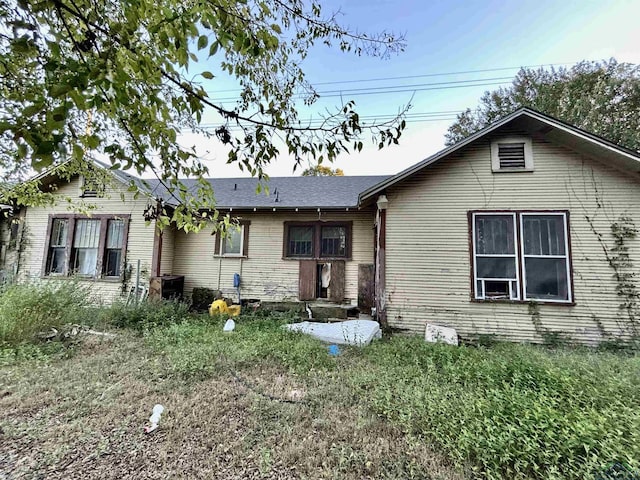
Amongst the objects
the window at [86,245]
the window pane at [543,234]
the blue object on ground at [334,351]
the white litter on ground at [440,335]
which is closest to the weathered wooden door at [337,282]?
the white litter on ground at [440,335]

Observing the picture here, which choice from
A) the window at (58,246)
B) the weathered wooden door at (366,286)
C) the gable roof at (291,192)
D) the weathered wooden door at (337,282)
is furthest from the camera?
the window at (58,246)

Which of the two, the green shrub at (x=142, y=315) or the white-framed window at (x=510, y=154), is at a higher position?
the white-framed window at (x=510, y=154)

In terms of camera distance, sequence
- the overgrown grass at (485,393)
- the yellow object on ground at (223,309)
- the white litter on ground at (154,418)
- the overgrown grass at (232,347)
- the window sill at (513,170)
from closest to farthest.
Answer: the overgrown grass at (485,393)
the white litter on ground at (154,418)
the overgrown grass at (232,347)
the window sill at (513,170)
the yellow object on ground at (223,309)

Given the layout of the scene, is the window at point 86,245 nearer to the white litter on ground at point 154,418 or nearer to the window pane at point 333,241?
the window pane at point 333,241

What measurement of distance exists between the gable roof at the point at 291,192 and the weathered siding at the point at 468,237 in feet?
7.08

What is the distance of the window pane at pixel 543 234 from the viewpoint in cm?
601

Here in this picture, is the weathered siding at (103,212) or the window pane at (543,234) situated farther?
the weathered siding at (103,212)

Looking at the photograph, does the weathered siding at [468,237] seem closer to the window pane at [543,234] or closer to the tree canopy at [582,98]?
the window pane at [543,234]

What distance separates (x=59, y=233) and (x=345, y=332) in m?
9.53

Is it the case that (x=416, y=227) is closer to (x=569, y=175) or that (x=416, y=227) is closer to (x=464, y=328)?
(x=464, y=328)

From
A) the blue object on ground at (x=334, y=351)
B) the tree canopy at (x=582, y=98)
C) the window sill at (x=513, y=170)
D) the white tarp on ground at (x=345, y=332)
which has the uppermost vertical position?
the tree canopy at (x=582, y=98)

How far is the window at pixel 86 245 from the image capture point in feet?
28.9

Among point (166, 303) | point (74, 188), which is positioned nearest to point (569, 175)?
point (166, 303)

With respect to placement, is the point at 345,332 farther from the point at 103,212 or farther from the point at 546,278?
the point at 103,212
